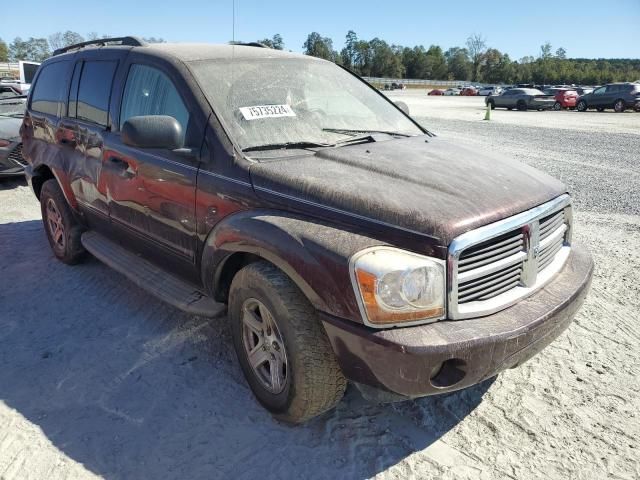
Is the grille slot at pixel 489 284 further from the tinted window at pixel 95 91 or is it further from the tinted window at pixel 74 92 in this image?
the tinted window at pixel 74 92

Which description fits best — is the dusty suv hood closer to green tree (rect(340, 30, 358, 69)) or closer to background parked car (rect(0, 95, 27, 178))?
background parked car (rect(0, 95, 27, 178))

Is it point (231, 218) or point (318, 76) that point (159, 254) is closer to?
point (231, 218)

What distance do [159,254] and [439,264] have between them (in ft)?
6.81

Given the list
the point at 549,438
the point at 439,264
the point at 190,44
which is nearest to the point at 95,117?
the point at 190,44

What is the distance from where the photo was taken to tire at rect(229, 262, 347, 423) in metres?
2.36

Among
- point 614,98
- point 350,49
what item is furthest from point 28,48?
point 614,98

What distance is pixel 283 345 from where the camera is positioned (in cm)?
246

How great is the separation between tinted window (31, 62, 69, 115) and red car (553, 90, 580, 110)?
100ft

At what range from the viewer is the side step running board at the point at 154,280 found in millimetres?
3025

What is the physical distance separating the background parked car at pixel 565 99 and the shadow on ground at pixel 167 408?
31310mm

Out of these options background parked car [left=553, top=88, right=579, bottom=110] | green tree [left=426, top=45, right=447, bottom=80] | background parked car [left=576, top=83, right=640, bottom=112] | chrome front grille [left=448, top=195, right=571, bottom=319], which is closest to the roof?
chrome front grille [left=448, top=195, right=571, bottom=319]

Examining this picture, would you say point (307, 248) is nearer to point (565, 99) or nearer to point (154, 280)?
point (154, 280)

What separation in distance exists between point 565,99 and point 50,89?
30.8 metres

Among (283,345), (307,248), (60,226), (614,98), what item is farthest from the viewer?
(614,98)
